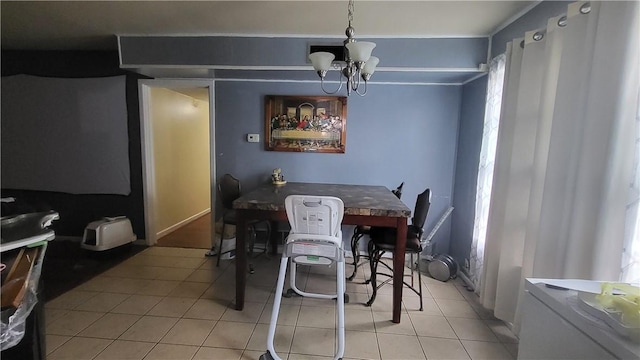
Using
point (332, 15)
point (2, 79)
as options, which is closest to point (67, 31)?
point (2, 79)

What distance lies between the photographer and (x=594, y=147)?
1247mm

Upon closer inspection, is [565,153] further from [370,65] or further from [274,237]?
[274,237]

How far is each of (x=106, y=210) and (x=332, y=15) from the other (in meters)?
3.52

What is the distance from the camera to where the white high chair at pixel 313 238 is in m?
1.60

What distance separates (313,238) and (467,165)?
6.59 ft

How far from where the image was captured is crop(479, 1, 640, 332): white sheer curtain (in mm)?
1169

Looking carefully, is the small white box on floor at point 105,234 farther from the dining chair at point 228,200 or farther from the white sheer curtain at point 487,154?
the white sheer curtain at point 487,154

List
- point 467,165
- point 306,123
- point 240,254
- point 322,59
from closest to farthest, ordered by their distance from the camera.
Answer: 1. point 322,59
2. point 240,254
3. point 467,165
4. point 306,123

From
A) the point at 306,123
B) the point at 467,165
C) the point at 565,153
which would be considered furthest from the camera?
the point at 306,123

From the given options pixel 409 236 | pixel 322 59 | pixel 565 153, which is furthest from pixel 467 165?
pixel 322 59

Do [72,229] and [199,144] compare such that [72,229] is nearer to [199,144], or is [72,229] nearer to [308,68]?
[199,144]

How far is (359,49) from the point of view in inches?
61.9

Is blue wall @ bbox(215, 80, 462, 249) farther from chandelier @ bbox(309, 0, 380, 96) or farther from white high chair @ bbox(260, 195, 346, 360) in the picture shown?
white high chair @ bbox(260, 195, 346, 360)

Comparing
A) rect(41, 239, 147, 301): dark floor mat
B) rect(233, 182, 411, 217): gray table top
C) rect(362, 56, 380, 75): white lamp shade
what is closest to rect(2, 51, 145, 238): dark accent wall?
rect(41, 239, 147, 301): dark floor mat
